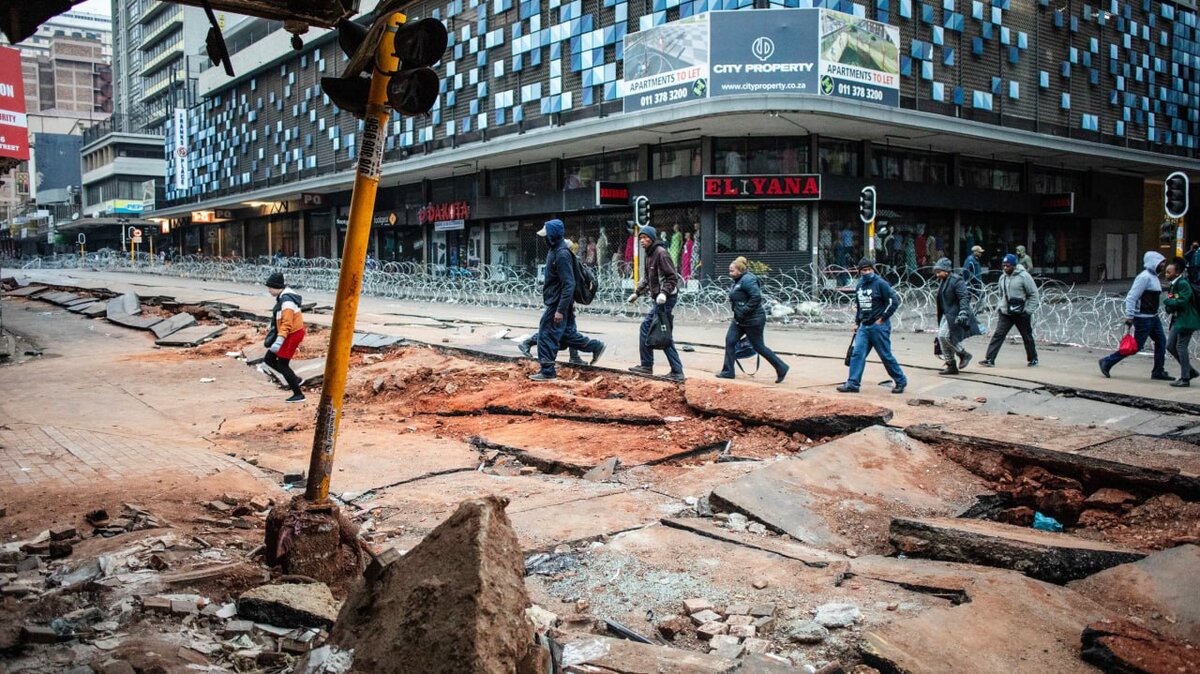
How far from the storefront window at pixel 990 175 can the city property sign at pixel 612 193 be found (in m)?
12.1

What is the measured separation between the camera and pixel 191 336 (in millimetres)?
17031

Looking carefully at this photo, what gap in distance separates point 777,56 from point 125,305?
57.9 feet

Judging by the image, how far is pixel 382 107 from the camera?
4359 mm

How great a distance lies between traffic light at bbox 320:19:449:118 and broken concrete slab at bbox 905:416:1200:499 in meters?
4.84

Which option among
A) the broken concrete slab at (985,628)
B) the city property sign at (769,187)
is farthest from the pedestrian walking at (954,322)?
the city property sign at (769,187)

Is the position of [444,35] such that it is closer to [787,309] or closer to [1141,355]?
[1141,355]

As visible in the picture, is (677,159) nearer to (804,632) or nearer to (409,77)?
(409,77)

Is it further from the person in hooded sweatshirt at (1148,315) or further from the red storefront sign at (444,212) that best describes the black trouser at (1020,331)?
the red storefront sign at (444,212)

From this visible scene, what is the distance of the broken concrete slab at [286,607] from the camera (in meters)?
3.66

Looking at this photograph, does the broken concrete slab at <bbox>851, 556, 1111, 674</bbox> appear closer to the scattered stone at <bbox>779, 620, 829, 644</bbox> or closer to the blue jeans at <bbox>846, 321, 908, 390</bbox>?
the scattered stone at <bbox>779, 620, 829, 644</bbox>

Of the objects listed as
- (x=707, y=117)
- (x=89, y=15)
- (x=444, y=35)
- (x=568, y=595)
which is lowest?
(x=568, y=595)

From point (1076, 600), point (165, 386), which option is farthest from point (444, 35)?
point (165, 386)

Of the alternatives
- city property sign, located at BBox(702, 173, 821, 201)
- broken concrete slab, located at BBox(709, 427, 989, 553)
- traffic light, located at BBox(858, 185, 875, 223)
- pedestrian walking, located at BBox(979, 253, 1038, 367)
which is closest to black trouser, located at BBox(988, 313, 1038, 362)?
Answer: pedestrian walking, located at BBox(979, 253, 1038, 367)

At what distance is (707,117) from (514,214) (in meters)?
12.0
